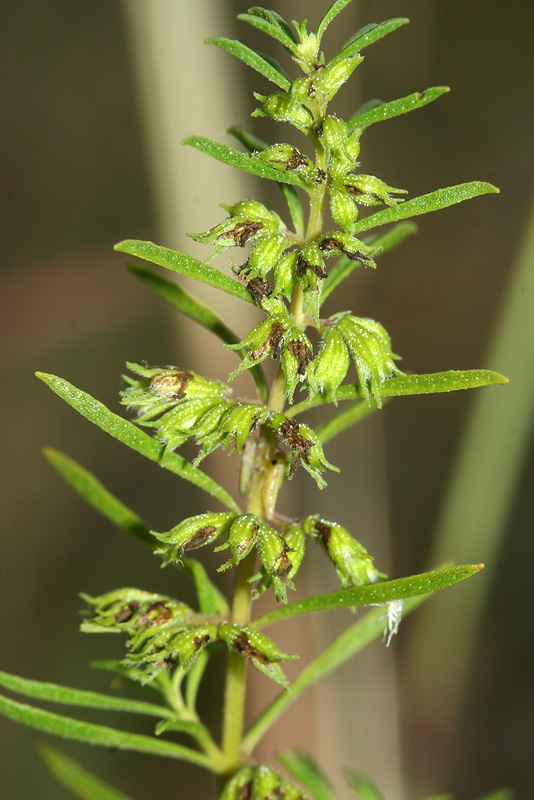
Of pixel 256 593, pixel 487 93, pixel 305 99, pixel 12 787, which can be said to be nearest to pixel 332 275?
pixel 305 99

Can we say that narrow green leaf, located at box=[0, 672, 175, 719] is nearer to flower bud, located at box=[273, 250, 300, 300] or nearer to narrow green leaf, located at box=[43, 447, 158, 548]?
narrow green leaf, located at box=[43, 447, 158, 548]

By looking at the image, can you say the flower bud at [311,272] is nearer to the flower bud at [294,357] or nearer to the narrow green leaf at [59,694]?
the flower bud at [294,357]

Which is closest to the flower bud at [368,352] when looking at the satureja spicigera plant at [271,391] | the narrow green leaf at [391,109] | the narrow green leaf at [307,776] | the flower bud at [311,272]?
the satureja spicigera plant at [271,391]

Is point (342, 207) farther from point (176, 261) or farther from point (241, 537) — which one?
point (241, 537)

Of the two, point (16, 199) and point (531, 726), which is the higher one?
point (16, 199)

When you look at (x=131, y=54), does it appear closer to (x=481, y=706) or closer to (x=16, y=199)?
(x=16, y=199)

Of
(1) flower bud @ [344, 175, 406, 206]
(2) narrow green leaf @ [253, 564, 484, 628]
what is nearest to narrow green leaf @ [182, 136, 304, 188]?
(1) flower bud @ [344, 175, 406, 206]
